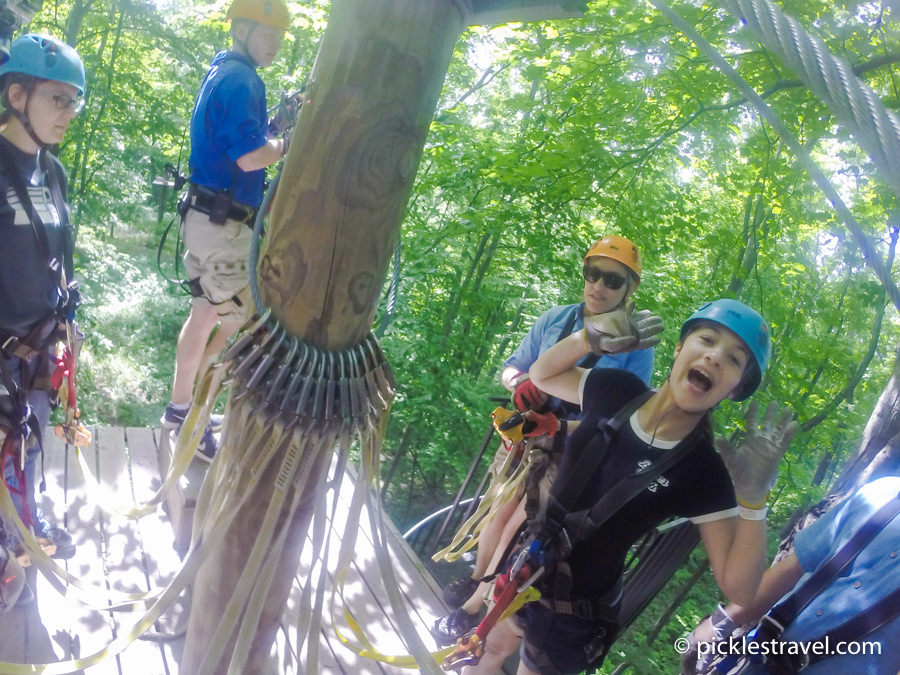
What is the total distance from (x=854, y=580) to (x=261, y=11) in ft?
9.23

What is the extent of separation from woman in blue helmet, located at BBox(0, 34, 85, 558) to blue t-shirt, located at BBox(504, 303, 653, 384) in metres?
1.86

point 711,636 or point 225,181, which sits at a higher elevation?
point 225,181

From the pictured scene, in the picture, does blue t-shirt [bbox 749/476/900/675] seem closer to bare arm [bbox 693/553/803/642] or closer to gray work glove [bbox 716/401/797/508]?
bare arm [bbox 693/553/803/642]

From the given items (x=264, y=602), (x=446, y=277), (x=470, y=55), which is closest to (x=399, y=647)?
(x=264, y=602)

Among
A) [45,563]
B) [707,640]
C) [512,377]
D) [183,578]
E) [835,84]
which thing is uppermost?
[835,84]

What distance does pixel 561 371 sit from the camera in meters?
2.31

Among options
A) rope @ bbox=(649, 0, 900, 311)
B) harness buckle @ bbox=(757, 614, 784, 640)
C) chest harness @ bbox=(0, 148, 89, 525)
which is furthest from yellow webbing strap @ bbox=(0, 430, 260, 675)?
harness buckle @ bbox=(757, 614, 784, 640)

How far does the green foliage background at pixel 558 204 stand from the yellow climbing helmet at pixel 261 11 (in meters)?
2.34

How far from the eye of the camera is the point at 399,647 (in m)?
2.81

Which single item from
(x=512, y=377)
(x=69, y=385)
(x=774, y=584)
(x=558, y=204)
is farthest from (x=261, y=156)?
(x=558, y=204)

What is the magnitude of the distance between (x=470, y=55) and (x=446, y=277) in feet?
10.4

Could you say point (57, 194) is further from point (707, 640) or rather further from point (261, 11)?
point (707, 640)

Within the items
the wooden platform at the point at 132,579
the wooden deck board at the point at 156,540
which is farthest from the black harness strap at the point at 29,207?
the wooden deck board at the point at 156,540

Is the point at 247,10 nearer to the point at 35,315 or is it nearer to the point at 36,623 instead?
the point at 35,315
